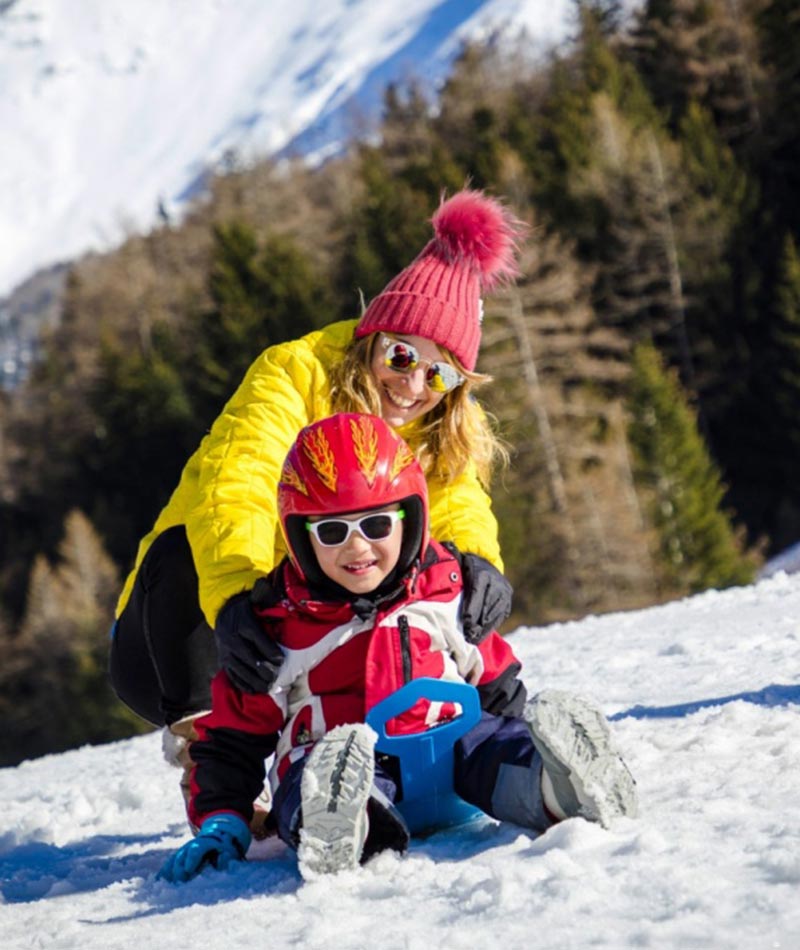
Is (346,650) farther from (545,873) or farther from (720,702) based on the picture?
(720,702)

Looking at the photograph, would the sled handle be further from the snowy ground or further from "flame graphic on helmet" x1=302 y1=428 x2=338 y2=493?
"flame graphic on helmet" x1=302 y1=428 x2=338 y2=493

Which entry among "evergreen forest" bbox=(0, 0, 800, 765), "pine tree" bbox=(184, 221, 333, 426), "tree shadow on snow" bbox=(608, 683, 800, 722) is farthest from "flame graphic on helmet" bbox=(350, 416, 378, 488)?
"pine tree" bbox=(184, 221, 333, 426)

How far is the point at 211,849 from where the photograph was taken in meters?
2.50

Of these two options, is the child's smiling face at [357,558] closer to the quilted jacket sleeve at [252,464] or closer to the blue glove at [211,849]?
the quilted jacket sleeve at [252,464]

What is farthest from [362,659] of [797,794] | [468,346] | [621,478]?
[621,478]

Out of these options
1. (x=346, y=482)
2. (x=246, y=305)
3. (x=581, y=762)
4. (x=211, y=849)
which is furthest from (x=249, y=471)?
(x=246, y=305)

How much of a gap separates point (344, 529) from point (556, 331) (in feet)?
90.9

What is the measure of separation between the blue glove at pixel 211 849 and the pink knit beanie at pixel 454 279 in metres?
1.40

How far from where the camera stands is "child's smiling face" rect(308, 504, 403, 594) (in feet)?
8.50

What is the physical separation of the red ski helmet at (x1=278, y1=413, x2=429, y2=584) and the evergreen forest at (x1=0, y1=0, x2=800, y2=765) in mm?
19733

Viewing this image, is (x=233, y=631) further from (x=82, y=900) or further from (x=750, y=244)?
(x=750, y=244)

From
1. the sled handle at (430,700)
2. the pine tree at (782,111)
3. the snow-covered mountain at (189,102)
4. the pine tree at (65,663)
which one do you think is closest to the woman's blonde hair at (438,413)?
the sled handle at (430,700)

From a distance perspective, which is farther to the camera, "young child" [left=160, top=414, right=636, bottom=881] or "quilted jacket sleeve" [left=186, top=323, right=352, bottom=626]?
"quilted jacket sleeve" [left=186, top=323, right=352, bottom=626]

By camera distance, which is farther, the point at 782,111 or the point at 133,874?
the point at 782,111
